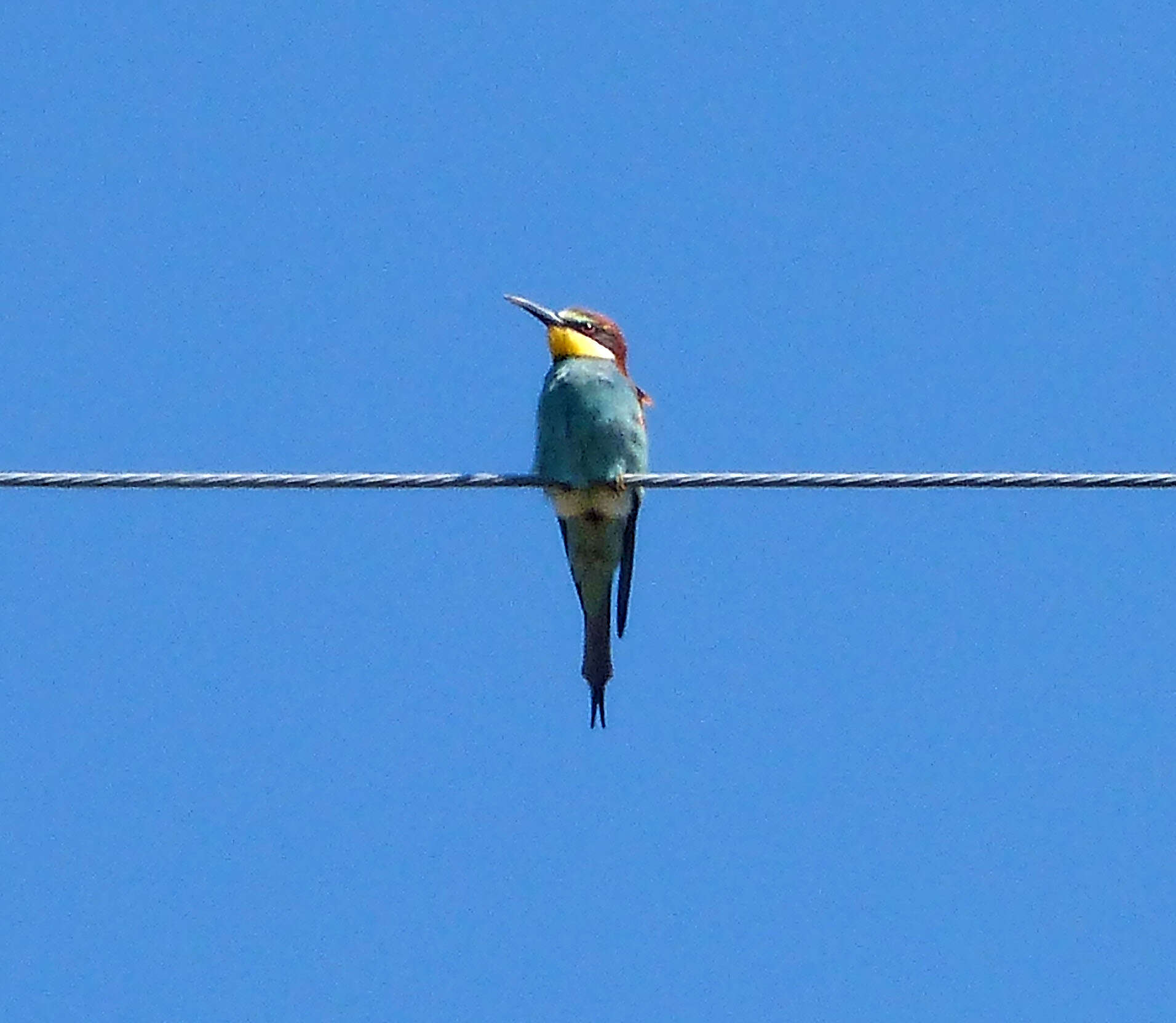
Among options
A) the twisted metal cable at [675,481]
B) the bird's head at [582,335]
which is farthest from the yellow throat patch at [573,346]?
the twisted metal cable at [675,481]

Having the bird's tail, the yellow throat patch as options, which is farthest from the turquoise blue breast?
the bird's tail

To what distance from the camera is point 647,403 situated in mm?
6219

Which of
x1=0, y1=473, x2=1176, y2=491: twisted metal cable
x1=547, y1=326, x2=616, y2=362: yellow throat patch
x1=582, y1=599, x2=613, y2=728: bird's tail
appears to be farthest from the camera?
x1=547, y1=326, x2=616, y2=362: yellow throat patch

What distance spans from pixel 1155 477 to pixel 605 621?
2.05m

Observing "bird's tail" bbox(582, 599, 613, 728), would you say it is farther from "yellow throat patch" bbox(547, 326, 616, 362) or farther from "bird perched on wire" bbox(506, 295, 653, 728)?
"yellow throat patch" bbox(547, 326, 616, 362)

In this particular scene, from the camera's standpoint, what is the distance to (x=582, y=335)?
6.40 metres

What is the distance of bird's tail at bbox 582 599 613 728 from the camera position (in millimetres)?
6113

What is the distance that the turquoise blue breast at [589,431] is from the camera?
5.79 metres

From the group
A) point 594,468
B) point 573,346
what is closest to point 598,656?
point 594,468

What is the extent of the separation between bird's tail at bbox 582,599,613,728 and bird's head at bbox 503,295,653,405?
29.0 inches

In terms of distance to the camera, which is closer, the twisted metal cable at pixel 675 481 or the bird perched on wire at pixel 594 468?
the twisted metal cable at pixel 675 481

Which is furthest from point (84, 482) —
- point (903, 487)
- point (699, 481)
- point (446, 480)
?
point (903, 487)

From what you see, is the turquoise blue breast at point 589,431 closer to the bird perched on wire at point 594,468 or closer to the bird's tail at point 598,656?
the bird perched on wire at point 594,468

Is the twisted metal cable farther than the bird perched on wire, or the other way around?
the bird perched on wire
